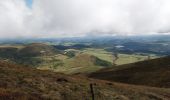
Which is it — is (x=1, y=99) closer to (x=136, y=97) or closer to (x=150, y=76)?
(x=136, y=97)

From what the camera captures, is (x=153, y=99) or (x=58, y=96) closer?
(x=58, y=96)

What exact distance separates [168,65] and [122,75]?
19.6 meters


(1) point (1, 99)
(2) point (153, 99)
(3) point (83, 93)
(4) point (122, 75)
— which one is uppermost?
(1) point (1, 99)

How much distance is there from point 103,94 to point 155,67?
297 feet

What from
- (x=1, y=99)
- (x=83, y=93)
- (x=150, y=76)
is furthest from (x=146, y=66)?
(x=1, y=99)

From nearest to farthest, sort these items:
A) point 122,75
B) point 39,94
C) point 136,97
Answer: point 39,94, point 136,97, point 122,75

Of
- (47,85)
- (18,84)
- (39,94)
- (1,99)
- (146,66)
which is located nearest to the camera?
(1,99)

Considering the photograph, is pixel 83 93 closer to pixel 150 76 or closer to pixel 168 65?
pixel 150 76

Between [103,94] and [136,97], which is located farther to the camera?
[136,97]

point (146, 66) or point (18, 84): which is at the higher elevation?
point (18, 84)

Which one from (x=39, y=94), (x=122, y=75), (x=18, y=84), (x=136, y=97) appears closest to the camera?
(x=39, y=94)

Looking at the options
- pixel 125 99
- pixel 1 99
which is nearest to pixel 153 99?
pixel 125 99

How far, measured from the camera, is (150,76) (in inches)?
3900

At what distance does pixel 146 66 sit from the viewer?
418ft
